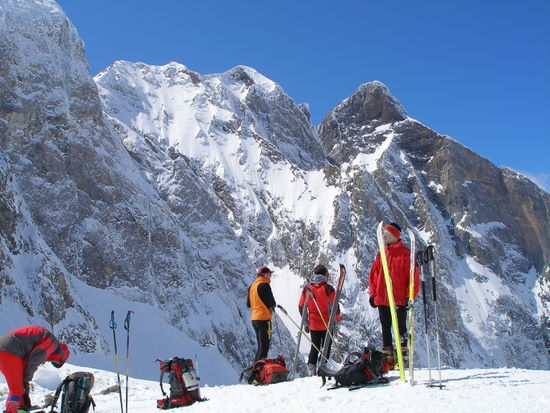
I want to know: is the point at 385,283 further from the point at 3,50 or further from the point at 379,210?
the point at 379,210

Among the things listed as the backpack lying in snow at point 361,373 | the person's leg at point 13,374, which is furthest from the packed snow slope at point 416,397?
the person's leg at point 13,374

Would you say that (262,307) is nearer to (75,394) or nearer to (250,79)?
(75,394)

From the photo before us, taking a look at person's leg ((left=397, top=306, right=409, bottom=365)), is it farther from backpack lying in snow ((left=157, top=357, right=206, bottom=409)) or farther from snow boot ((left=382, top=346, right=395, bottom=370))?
backpack lying in snow ((left=157, top=357, right=206, bottom=409))

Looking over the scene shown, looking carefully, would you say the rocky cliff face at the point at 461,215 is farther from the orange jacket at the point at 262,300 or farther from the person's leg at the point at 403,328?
the person's leg at the point at 403,328

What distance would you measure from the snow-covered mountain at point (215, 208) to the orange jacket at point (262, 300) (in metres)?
17.9

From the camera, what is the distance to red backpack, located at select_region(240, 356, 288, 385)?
30.1 feet

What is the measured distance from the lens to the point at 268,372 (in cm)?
921

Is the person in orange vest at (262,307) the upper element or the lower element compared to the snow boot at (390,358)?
upper

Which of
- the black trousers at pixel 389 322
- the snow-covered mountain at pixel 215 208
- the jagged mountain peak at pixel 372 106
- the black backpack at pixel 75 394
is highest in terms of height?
the jagged mountain peak at pixel 372 106

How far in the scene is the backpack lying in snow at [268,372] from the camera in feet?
30.1

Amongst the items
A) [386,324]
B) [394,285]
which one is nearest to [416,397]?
[394,285]

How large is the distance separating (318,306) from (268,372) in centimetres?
150

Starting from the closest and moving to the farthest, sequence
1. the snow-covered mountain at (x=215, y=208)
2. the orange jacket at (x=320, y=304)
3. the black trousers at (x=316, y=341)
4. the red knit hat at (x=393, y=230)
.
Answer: the red knit hat at (x=393, y=230) < the orange jacket at (x=320, y=304) < the black trousers at (x=316, y=341) < the snow-covered mountain at (x=215, y=208)

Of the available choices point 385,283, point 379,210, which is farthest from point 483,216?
point 385,283
